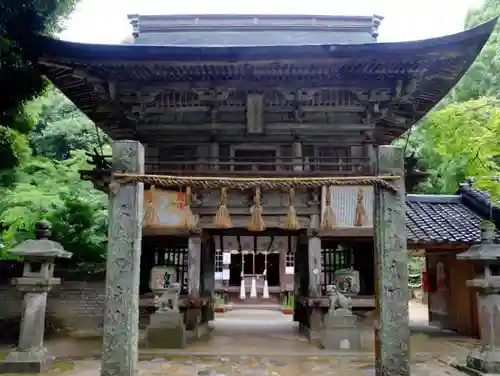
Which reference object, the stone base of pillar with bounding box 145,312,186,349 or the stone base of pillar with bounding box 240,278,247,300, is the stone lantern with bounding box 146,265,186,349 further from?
the stone base of pillar with bounding box 240,278,247,300

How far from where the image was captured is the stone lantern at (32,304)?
27.1ft

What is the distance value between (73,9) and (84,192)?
6486 millimetres

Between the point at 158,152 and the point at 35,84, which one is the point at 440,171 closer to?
the point at 158,152

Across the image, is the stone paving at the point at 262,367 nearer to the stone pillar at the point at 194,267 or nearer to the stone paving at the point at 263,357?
the stone paving at the point at 263,357

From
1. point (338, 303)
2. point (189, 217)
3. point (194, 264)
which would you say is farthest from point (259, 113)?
point (338, 303)

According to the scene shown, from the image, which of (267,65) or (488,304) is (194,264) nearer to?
(267,65)

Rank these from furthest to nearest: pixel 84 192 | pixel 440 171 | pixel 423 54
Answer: pixel 440 171
pixel 84 192
pixel 423 54

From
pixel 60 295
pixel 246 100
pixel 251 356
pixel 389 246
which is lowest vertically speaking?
pixel 251 356

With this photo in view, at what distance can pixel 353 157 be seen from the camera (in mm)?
11430

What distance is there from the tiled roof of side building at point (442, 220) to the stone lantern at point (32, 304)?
29.0 ft

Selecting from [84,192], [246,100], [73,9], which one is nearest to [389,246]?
[246,100]

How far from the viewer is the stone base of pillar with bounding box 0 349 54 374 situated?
8.20m

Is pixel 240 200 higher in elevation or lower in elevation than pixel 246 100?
lower

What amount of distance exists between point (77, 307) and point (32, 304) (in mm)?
5006
